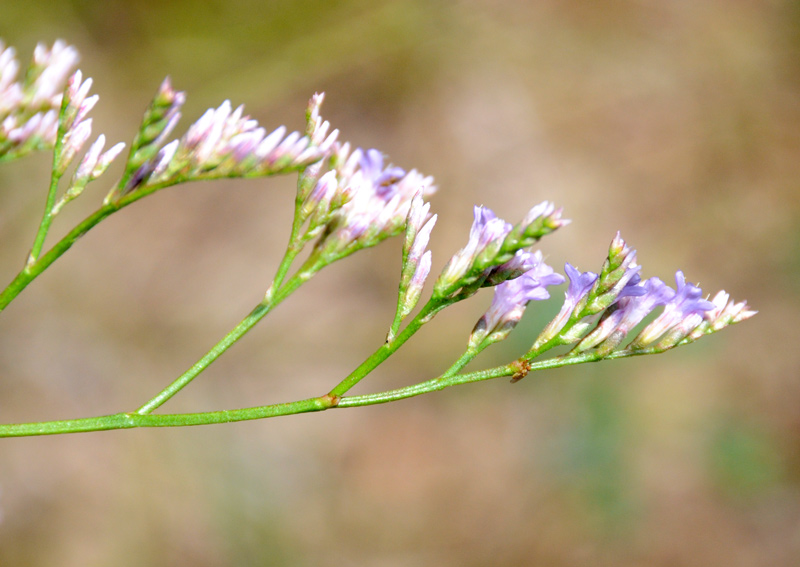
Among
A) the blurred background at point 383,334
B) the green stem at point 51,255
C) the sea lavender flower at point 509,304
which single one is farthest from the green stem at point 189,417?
the blurred background at point 383,334

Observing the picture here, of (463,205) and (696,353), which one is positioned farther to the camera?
(463,205)

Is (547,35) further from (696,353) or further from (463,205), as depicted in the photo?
(696,353)

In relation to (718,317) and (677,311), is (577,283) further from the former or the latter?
(718,317)

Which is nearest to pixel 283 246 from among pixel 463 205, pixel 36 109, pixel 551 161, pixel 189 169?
pixel 463 205

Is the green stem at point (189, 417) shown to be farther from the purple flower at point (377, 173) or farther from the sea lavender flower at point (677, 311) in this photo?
the purple flower at point (377, 173)

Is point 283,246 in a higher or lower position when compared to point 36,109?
higher

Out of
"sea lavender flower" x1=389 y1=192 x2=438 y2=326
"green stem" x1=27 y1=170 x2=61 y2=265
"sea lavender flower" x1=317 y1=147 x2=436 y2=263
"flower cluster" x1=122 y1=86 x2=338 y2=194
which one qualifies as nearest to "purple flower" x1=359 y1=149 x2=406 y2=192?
"sea lavender flower" x1=317 y1=147 x2=436 y2=263
